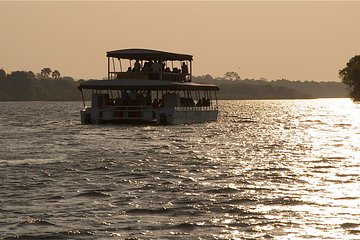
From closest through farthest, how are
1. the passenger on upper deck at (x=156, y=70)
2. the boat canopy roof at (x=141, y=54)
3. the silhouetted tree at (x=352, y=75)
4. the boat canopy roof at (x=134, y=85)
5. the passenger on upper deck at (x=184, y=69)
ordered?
the boat canopy roof at (x=134, y=85) < the passenger on upper deck at (x=156, y=70) < the boat canopy roof at (x=141, y=54) < the passenger on upper deck at (x=184, y=69) < the silhouetted tree at (x=352, y=75)

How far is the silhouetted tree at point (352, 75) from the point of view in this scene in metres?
172

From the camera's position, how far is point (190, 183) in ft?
107

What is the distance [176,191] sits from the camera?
30.1 m

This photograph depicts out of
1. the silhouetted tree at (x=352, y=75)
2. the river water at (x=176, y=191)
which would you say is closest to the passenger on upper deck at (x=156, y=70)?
the river water at (x=176, y=191)

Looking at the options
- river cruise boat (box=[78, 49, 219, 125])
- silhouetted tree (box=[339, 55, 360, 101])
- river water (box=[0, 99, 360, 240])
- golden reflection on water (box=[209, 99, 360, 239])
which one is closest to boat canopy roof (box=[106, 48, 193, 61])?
river cruise boat (box=[78, 49, 219, 125])

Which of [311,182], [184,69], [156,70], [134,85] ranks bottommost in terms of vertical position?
[311,182]

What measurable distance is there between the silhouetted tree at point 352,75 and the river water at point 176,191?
12145cm

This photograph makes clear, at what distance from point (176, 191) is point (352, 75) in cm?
14665

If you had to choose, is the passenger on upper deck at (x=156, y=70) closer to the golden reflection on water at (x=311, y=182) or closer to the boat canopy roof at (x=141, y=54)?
the boat canopy roof at (x=141, y=54)

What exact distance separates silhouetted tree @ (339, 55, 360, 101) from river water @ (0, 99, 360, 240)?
398ft

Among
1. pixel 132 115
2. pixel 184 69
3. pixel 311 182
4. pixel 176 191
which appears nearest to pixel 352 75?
pixel 184 69

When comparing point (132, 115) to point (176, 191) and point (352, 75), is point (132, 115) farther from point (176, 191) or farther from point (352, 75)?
point (352, 75)

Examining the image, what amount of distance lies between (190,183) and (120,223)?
898 cm

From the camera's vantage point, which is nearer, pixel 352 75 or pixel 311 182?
pixel 311 182
